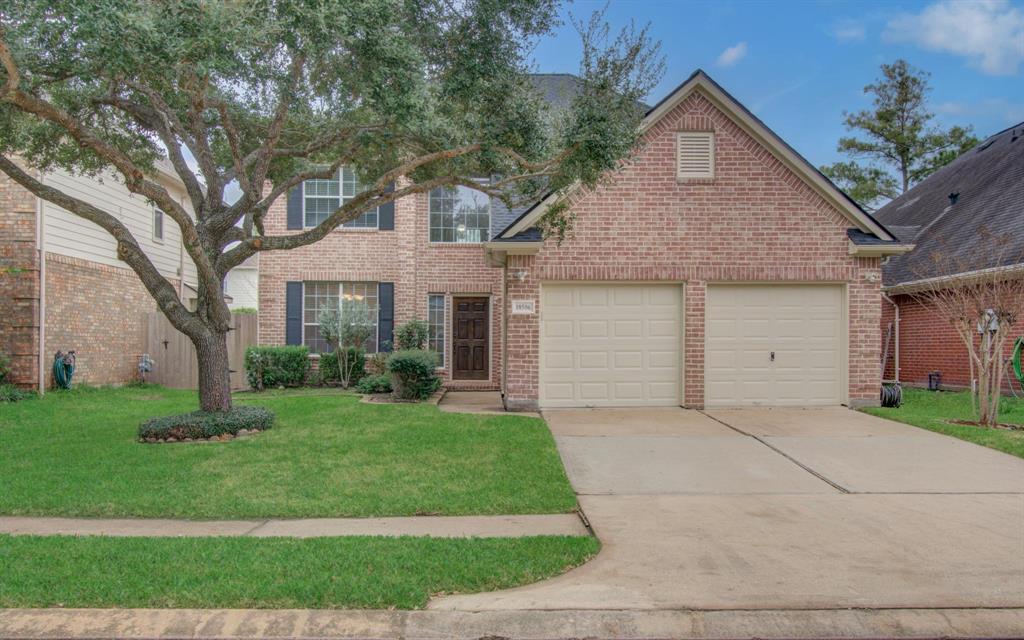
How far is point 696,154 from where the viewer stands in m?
12.5

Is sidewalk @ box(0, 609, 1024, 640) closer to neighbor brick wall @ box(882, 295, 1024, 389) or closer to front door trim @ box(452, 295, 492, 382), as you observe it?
front door trim @ box(452, 295, 492, 382)

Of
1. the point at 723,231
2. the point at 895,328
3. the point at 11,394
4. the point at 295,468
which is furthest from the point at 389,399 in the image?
the point at 895,328

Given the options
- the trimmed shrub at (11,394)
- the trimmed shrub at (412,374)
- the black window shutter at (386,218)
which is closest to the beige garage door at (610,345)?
the trimmed shrub at (412,374)

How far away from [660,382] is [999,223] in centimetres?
951

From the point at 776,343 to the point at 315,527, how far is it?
9449mm

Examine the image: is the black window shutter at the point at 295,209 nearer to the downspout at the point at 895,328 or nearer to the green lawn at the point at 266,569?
the green lawn at the point at 266,569

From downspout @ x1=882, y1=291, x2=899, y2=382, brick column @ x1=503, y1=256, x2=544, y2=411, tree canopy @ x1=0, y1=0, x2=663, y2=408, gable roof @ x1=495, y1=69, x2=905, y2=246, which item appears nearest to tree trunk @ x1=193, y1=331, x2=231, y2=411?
tree canopy @ x1=0, y1=0, x2=663, y2=408

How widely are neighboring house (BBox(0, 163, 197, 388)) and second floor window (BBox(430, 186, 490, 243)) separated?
662cm

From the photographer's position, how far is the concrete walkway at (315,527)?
18.7ft

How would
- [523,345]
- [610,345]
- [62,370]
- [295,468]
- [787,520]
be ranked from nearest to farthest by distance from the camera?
1. [787,520]
2. [295,468]
3. [523,345]
4. [610,345]
5. [62,370]

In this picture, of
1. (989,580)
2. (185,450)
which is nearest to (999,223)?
(989,580)

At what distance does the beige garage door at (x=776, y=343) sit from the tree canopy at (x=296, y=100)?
3.91m

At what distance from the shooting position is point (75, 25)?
277 inches

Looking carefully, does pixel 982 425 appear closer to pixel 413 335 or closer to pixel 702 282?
pixel 702 282
